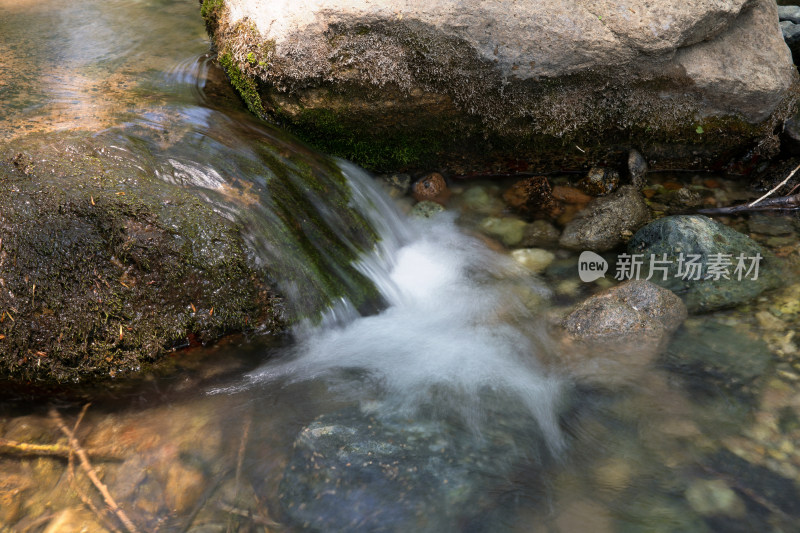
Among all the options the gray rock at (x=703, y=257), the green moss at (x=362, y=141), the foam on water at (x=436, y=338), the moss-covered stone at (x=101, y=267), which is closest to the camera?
the moss-covered stone at (x=101, y=267)

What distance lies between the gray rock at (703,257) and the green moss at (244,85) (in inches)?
139

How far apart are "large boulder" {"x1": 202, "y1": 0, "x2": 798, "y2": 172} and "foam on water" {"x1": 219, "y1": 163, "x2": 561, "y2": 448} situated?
746 millimetres

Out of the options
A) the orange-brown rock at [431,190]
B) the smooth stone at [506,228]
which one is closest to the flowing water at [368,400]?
the smooth stone at [506,228]

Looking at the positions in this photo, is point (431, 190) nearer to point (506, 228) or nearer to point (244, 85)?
point (506, 228)

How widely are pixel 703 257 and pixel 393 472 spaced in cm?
296

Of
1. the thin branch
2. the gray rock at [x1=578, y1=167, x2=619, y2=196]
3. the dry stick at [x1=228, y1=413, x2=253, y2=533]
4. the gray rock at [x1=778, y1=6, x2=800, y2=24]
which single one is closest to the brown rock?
the gray rock at [x1=578, y1=167, x2=619, y2=196]

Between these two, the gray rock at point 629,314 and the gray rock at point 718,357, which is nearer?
the gray rock at point 718,357

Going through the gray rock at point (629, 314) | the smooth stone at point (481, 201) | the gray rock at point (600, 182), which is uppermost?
the gray rock at point (600, 182)

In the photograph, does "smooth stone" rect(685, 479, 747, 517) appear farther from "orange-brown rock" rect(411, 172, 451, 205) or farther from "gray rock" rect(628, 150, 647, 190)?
"orange-brown rock" rect(411, 172, 451, 205)

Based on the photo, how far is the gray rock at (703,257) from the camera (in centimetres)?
417

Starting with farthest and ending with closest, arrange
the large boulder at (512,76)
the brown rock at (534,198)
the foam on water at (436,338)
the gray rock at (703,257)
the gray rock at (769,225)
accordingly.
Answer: the brown rock at (534,198)
the gray rock at (769,225)
the large boulder at (512,76)
the gray rock at (703,257)
the foam on water at (436,338)

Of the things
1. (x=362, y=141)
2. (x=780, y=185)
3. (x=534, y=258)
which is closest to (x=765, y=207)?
(x=780, y=185)

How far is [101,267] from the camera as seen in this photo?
336cm

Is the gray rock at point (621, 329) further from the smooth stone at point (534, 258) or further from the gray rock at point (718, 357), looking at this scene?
the smooth stone at point (534, 258)
